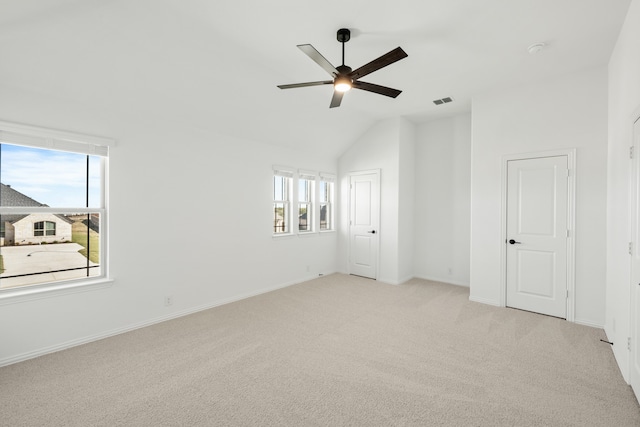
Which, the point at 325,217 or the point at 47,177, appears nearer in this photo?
the point at 47,177

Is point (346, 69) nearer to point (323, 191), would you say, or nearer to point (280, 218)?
point (280, 218)

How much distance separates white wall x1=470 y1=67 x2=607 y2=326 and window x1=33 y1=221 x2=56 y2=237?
17.5 feet

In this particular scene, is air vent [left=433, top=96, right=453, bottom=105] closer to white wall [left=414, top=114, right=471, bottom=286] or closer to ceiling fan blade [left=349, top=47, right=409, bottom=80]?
white wall [left=414, top=114, right=471, bottom=286]

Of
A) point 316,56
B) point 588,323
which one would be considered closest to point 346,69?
point 316,56

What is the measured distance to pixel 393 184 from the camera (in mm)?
5551

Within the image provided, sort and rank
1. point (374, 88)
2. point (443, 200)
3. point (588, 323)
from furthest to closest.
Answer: point (443, 200), point (588, 323), point (374, 88)

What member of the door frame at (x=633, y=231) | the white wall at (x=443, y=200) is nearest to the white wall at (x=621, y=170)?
the door frame at (x=633, y=231)

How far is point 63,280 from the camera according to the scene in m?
3.08

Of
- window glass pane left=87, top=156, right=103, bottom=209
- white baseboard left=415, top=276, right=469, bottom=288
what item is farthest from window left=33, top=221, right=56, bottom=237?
white baseboard left=415, top=276, right=469, bottom=288

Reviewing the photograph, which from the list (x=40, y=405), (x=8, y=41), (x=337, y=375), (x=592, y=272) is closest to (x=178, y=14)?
(x=8, y=41)

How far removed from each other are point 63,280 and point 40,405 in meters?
1.35

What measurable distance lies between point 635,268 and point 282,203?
14.7 feet

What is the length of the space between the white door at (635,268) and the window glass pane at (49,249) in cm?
502

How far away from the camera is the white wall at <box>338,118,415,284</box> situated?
217 inches
